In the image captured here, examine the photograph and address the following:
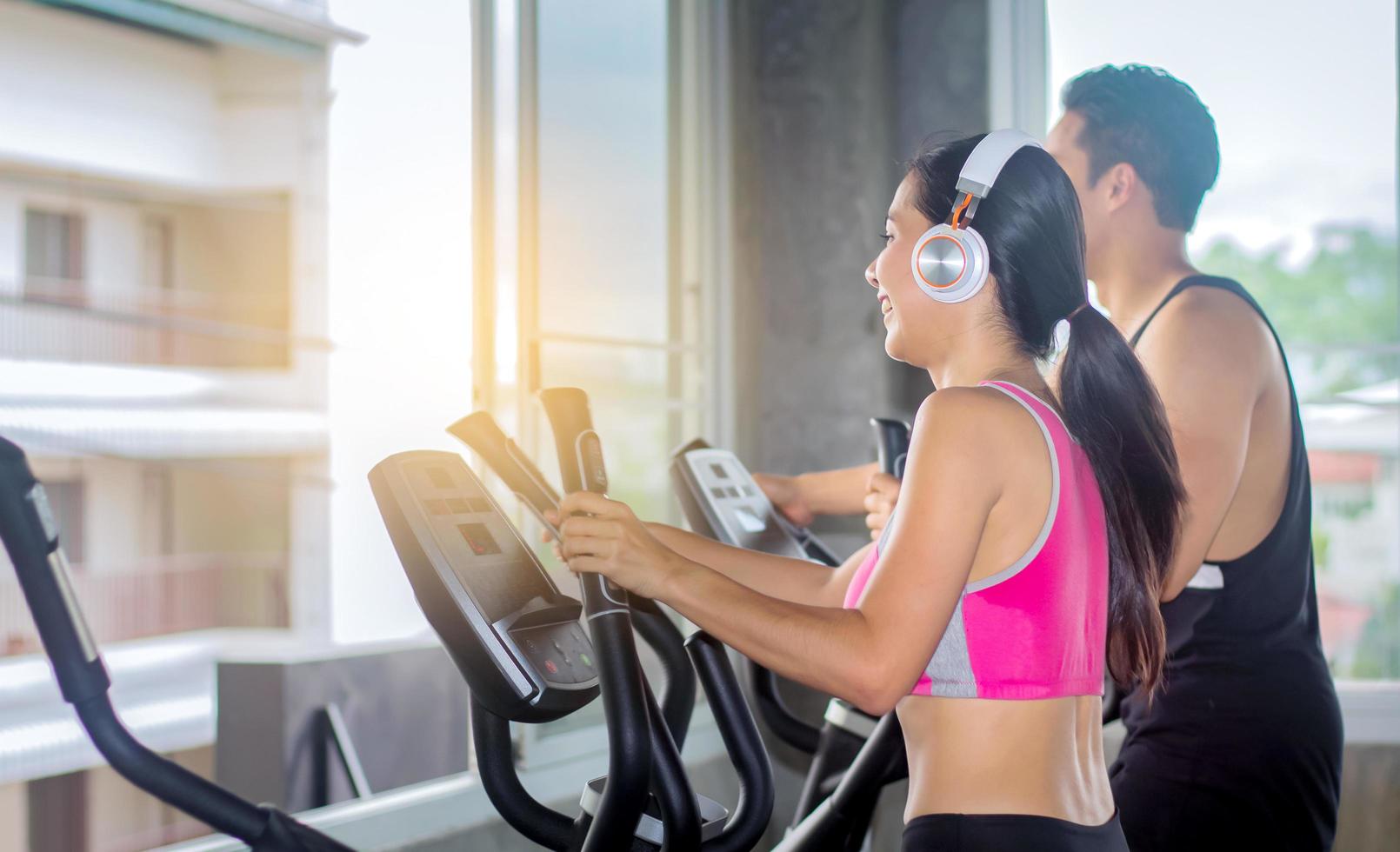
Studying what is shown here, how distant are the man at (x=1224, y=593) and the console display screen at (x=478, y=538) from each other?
29.8 inches

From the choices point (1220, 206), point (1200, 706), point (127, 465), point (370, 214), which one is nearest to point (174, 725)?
point (127, 465)

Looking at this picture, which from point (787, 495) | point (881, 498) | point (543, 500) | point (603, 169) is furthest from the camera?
point (603, 169)

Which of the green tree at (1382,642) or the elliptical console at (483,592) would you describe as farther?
the green tree at (1382,642)

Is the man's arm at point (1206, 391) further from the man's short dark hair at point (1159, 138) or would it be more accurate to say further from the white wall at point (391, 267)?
the white wall at point (391, 267)

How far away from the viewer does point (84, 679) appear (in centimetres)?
115

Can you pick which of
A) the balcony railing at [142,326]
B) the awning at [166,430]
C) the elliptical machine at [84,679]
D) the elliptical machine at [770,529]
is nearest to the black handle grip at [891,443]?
the elliptical machine at [770,529]

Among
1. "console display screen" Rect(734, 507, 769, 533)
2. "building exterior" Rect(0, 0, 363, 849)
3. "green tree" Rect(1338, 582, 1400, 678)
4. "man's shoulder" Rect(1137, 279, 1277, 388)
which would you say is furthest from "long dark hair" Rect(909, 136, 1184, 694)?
"building exterior" Rect(0, 0, 363, 849)

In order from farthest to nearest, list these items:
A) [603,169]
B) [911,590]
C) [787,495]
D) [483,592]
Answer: [603,169] < [787,495] < [483,592] < [911,590]

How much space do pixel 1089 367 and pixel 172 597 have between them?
1149cm

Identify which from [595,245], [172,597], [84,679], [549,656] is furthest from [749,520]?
[172,597]

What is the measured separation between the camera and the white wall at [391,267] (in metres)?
3.61

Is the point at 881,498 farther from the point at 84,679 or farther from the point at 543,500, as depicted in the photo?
the point at 84,679

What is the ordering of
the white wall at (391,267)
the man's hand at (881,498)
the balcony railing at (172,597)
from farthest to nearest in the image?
the balcony railing at (172,597)
the white wall at (391,267)
the man's hand at (881,498)

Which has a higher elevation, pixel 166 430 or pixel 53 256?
pixel 53 256
